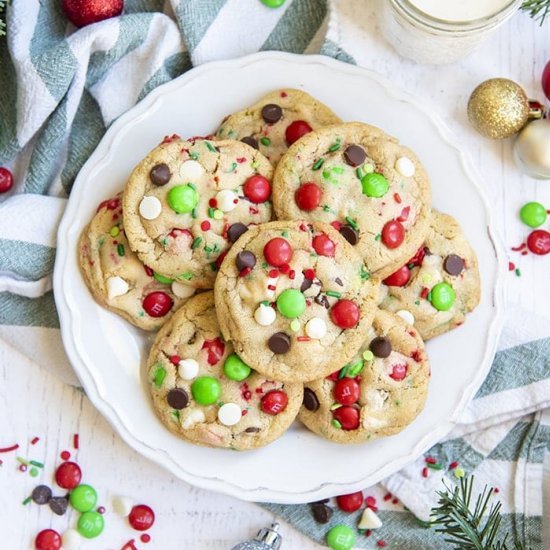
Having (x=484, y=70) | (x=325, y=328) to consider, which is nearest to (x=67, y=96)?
(x=325, y=328)

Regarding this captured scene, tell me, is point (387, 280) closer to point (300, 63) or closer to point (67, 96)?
point (300, 63)

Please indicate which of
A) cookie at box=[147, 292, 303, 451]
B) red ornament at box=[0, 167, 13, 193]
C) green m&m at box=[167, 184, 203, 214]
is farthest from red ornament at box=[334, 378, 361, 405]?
red ornament at box=[0, 167, 13, 193]

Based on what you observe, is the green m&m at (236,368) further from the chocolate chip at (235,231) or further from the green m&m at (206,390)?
the chocolate chip at (235,231)

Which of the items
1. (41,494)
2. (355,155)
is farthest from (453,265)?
(41,494)

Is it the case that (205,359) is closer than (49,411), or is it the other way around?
(205,359)

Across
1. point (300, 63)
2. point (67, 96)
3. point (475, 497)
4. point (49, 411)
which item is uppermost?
point (300, 63)

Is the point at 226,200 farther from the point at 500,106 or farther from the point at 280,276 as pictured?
the point at 500,106

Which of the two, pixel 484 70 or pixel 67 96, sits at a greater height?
pixel 484 70
